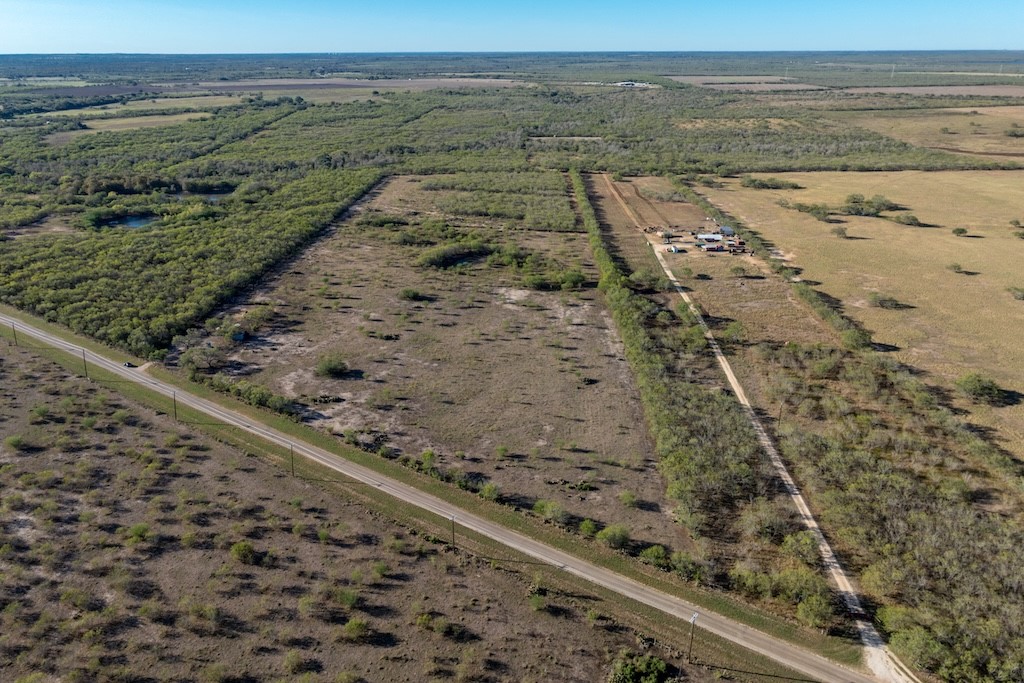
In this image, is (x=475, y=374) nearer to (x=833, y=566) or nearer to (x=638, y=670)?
(x=638, y=670)

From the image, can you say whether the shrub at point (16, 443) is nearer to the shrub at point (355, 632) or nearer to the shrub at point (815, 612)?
the shrub at point (355, 632)

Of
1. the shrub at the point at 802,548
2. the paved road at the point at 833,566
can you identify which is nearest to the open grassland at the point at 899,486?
the shrub at the point at 802,548

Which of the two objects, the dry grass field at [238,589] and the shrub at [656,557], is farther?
the shrub at [656,557]

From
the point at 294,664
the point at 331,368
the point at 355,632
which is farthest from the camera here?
the point at 331,368

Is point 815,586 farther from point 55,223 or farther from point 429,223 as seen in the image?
point 55,223

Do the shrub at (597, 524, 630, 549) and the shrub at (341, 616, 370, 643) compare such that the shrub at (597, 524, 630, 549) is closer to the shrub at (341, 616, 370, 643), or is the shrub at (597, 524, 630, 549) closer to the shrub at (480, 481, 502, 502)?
the shrub at (480, 481, 502, 502)

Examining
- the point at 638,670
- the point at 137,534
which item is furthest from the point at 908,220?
the point at 137,534
